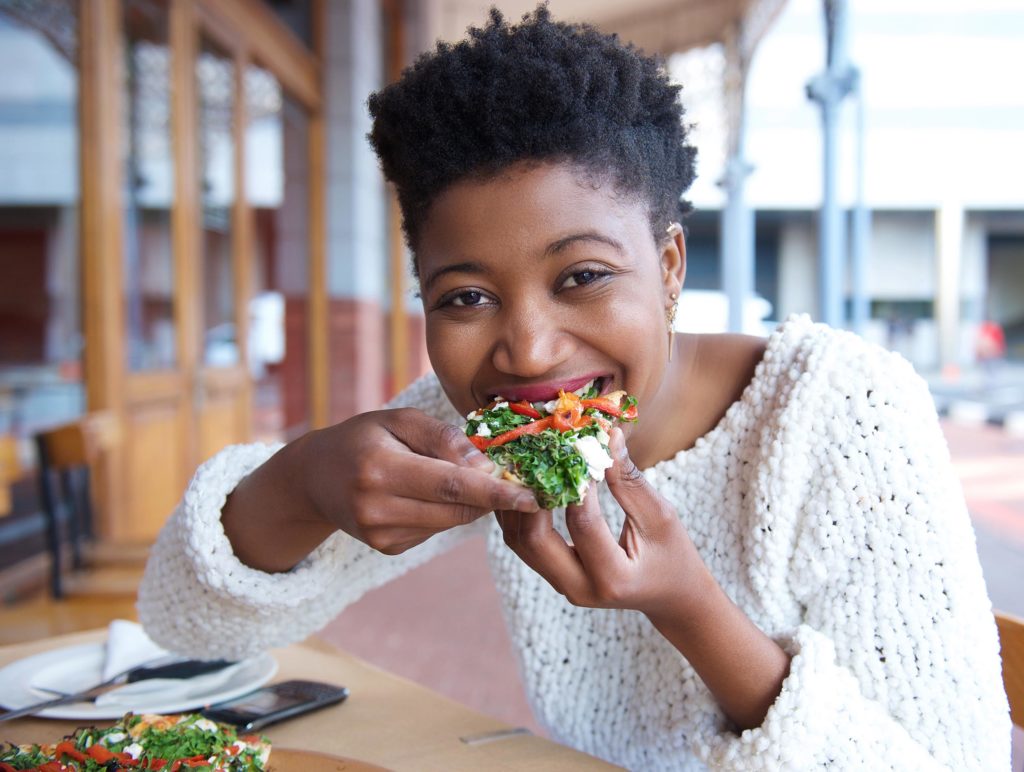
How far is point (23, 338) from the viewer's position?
5832 millimetres

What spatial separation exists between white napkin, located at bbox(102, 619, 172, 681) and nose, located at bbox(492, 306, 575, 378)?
2.41 ft

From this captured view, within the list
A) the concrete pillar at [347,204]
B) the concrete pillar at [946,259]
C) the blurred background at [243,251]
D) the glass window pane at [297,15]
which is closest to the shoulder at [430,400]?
the blurred background at [243,251]

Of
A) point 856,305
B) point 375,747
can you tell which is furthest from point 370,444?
point 856,305

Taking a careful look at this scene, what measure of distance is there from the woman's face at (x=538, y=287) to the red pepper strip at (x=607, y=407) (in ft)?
0.10

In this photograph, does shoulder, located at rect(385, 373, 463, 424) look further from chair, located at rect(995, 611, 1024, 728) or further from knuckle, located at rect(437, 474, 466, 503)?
chair, located at rect(995, 611, 1024, 728)

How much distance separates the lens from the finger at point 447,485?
829 millimetres

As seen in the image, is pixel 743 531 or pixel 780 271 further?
pixel 780 271

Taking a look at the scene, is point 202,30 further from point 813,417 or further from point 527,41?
point 813,417

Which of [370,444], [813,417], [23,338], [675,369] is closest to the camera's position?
[370,444]

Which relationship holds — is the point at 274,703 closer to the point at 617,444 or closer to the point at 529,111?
the point at 617,444

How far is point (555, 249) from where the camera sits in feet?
3.28

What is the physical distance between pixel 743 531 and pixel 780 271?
67.7 feet

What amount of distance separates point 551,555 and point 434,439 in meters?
0.17

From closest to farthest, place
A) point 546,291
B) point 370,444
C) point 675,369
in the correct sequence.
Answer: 1. point 370,444
2. point 546,291
3. point 675,369
